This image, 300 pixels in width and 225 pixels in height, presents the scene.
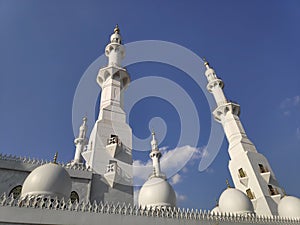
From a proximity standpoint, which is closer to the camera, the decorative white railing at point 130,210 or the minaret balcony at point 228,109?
the decorative white railing at point 130,210

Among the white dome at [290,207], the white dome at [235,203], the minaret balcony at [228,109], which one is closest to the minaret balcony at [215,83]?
the minaret balcony at [228,109]

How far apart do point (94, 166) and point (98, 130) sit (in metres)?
3.49

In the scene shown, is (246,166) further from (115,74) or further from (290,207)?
(115,74)

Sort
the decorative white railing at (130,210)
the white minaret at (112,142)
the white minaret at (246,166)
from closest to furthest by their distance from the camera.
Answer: the decorative white railing at (130,210), the white minaret at (112,142), the white minaret at (246,166)

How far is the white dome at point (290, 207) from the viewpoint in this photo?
666 inches

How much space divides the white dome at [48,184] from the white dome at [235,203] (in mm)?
11341

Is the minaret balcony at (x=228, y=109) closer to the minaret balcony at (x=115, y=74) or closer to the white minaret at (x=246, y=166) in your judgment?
the white minaret at (x=246, y=166)

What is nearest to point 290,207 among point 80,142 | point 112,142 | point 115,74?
point 112,142

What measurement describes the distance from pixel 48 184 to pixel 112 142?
8.29 metres

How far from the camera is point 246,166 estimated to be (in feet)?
78.3

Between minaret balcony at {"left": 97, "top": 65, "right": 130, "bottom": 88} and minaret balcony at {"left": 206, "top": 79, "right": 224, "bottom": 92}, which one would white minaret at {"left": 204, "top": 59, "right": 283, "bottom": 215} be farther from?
minaret balcony at {"left": 97, "top": 65, "right": 130, "bottom": 88}

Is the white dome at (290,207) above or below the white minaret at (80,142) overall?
below

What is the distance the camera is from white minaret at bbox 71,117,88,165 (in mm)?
26617

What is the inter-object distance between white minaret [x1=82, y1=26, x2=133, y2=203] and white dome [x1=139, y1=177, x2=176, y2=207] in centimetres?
295
